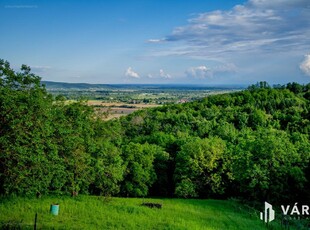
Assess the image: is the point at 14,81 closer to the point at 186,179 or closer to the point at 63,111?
the point at 63,111

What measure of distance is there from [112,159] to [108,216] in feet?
48.3

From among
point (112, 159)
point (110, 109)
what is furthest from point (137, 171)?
point (110, 109)

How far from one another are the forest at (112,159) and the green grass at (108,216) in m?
1.32

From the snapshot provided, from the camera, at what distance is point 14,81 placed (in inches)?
1067

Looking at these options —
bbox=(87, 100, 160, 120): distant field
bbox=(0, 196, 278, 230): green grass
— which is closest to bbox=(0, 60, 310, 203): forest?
bbox=(87, 100, 160, 120): distant field

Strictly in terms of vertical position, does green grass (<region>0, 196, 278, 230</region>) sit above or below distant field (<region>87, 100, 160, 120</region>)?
below

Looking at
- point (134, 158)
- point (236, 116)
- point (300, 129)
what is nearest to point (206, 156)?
point (134, 158)

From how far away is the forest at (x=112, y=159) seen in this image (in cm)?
2577

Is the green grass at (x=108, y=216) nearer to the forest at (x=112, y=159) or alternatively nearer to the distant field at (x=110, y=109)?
the forest at (x=112, y=159)

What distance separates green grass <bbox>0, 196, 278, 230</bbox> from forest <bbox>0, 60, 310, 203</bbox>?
1317 millimetres

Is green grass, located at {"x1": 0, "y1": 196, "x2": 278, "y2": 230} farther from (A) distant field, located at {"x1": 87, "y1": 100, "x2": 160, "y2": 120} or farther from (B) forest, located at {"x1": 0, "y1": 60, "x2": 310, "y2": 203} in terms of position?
(A) distant field, located at {"x1": 87, "y1": 100, "x2": 160, "y2": 120}

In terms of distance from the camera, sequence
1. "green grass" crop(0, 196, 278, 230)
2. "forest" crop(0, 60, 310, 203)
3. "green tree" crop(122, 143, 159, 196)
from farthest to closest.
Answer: "green tree" crop(122, 143, 159, 196)
"forest" crop(0, 60, 310, 203)
"green grass" crop(0, 196, 278, 230)

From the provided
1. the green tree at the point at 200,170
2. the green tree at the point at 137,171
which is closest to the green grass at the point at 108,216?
the green tree at the point at 200,170

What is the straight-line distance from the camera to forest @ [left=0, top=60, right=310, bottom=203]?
84.5 feet
